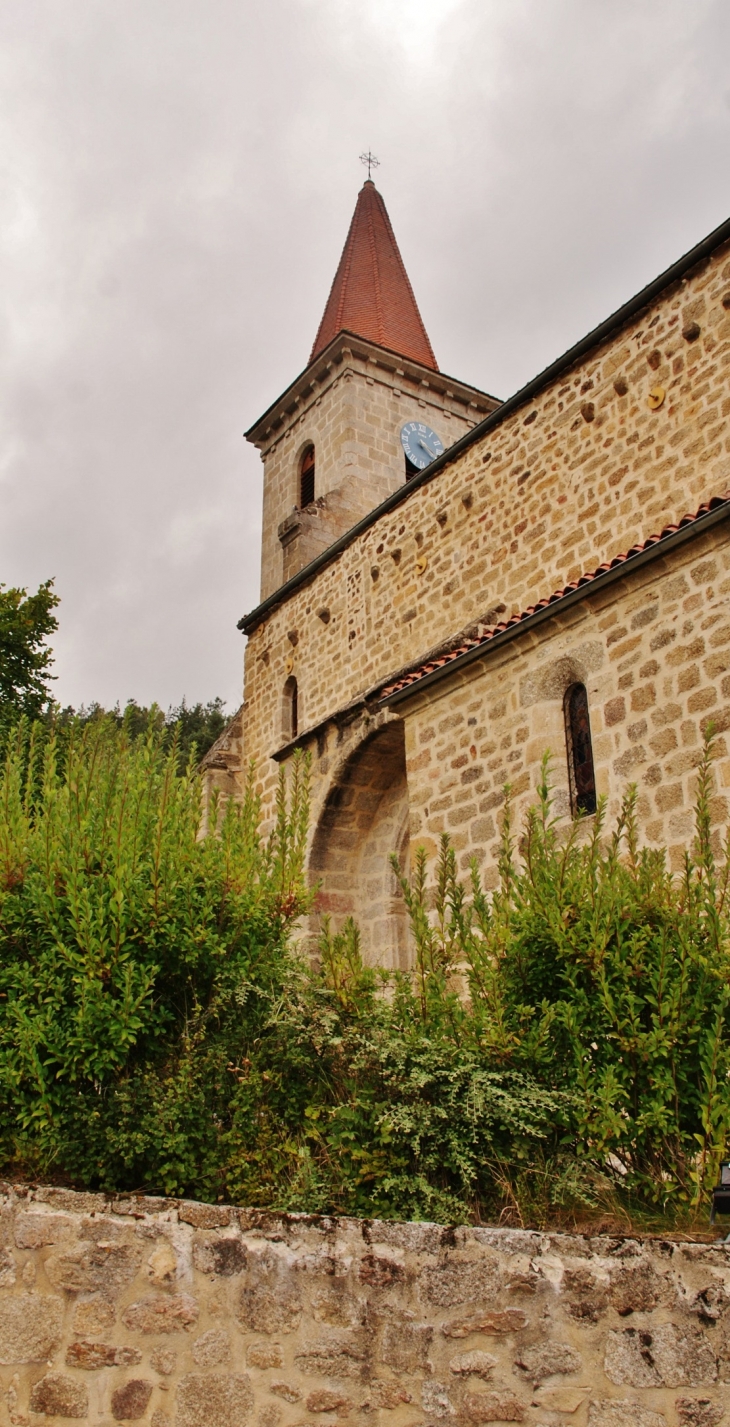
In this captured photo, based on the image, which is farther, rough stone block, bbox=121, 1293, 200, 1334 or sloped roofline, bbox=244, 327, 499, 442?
sloped roofline, bbox=244, 327, 499, 442

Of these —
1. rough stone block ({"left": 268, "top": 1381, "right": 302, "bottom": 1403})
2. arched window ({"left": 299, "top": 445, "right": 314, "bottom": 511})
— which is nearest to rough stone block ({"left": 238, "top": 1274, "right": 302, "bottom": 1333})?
rough stone block ({"left": 268, "top": 1381, "right": 302, "bottom": 1403})

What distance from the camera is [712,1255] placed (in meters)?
3.03

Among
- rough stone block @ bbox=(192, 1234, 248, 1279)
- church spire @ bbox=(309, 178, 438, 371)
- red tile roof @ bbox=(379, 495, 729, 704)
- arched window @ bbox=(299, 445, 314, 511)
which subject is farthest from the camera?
church spire @ bbox=(309, 178, 438, 371)

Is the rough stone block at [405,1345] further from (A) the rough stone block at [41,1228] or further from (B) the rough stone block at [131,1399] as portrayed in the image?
(A) the rough stone block at [41,1228]

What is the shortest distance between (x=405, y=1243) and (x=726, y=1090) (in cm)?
125

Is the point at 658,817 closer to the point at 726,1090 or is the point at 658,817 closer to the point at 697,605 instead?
the point at 697,605

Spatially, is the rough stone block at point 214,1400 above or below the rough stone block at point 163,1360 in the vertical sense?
below

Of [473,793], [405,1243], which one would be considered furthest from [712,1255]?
[473,793]

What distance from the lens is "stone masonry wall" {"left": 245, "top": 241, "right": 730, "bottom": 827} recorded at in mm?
8867

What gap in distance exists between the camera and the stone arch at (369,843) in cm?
1175

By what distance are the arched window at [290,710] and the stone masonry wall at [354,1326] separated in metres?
11.4

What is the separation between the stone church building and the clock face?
0.48 ft

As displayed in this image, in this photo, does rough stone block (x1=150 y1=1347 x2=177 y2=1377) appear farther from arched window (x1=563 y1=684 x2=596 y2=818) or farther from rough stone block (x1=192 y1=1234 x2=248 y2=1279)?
arched window (x1=563 y1=684 x2=596 y2=818)

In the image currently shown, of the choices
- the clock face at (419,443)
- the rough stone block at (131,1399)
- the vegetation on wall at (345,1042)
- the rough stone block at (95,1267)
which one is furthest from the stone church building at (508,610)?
the rough stone block at (131,1399)
